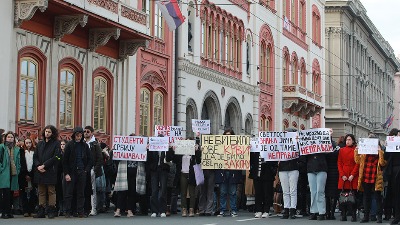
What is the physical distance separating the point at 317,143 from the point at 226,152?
2545mm

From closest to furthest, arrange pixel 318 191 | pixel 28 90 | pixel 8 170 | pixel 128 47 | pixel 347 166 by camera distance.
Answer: pixel 8 170 → pixel 347 166 → pixel 318 191 → pixel 28 90 → pixel 128 47

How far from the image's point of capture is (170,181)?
20.4m

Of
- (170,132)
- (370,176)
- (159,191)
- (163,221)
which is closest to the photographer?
(163,221)

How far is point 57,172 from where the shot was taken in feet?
60.8

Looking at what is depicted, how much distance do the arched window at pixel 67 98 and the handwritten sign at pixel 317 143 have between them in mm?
8874

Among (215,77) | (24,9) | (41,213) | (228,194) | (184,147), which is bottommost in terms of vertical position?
(41,213)

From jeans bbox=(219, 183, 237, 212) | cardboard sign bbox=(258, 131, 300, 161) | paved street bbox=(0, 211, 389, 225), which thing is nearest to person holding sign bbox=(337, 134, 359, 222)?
paved street bbox=(0, 211, 389, 225)

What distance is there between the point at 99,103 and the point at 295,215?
9882 mm

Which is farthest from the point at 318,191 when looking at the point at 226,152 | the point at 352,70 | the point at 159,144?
the point at 352,70

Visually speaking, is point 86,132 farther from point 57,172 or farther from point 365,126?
point 365,126

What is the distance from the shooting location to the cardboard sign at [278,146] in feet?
64.8

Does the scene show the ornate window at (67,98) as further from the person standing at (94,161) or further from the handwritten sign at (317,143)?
the handwritten sign at (317,143)

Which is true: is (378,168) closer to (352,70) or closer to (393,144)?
(393,144)

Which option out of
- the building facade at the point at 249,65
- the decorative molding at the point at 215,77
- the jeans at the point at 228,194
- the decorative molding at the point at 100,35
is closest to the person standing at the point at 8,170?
the jeans at the point at 228,194
